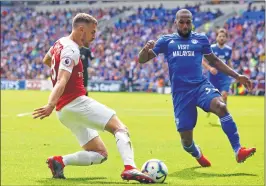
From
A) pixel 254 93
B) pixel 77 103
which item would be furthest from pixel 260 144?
pixel 254 93

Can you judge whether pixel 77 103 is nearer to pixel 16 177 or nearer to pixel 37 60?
pixel 16 177

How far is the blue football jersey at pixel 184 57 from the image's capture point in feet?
32.5

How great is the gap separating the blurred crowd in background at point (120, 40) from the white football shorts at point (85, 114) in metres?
33.2

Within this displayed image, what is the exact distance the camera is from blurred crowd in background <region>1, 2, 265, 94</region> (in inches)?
1780

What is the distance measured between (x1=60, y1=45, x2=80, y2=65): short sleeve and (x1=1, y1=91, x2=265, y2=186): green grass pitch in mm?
1633

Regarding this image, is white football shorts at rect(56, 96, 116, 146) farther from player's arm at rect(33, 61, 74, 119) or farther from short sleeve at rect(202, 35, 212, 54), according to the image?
short sleeve at rect(202, 35, 212, 54)

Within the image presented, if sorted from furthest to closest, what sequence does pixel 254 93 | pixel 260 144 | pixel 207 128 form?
1. pixel 254 93
2. pixel 207 128
3. pixel 260 144

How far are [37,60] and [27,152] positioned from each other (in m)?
42.5

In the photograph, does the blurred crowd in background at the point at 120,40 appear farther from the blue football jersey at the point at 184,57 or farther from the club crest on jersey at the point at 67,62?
the club crest on jersey at the point at 67,62

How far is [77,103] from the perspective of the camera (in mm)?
8391

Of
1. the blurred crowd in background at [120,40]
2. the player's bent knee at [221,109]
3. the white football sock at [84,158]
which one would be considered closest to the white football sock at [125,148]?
the white football sock at [84,158]

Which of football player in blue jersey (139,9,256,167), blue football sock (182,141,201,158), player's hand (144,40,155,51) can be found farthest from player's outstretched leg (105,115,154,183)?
blue football sock (182,141,201,158)

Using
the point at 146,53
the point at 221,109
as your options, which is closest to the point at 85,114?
the point at 146,53

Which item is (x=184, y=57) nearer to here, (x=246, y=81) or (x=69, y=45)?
(x=246, y=81)
